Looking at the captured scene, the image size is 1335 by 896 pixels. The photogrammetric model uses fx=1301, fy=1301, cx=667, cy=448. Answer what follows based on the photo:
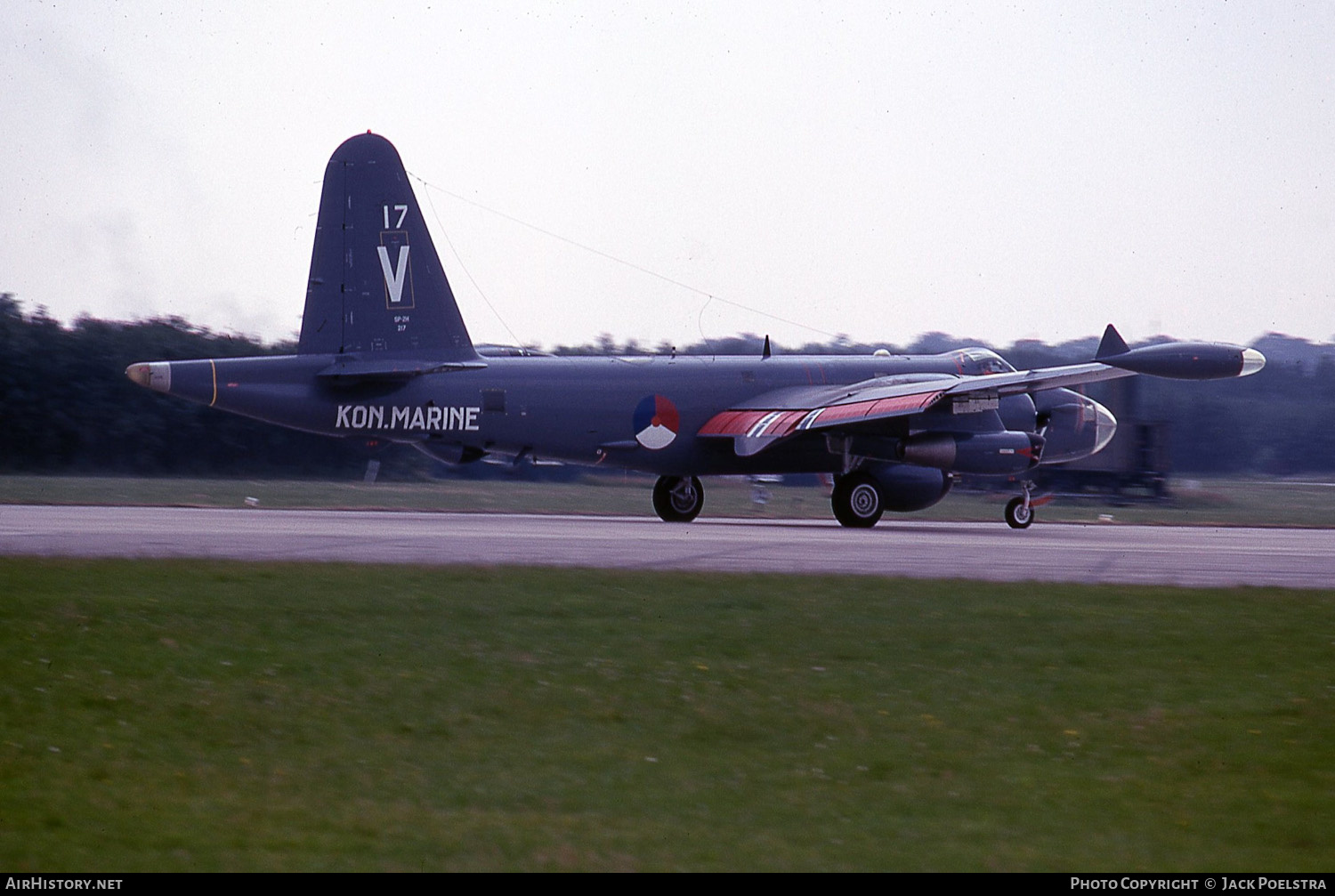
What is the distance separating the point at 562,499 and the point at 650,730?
90.6 feet

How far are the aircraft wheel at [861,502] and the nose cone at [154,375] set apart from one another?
14345 millimetres

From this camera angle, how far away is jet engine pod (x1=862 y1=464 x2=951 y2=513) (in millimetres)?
29016

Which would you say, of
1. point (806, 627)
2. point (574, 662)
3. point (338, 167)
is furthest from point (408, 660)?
point (338, 167)

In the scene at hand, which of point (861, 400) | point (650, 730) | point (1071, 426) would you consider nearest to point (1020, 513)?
point (1071, 426)

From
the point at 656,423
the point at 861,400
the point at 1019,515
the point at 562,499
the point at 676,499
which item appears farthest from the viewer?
the point at 562,499

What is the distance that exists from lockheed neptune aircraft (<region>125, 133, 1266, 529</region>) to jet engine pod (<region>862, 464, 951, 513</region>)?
31mm

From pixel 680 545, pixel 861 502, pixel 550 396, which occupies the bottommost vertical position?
pixel 680 545

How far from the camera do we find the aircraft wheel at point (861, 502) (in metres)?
29.0

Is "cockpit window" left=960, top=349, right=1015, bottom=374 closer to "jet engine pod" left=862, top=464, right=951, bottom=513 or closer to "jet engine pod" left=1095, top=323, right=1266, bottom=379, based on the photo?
"jet engine pod" left=862, top=464, right=951, bottom=513

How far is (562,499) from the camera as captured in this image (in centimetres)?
3684

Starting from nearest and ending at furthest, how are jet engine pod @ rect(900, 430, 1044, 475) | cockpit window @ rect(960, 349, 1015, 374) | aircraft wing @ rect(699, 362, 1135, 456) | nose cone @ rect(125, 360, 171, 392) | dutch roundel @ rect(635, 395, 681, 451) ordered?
nose cone @ rect(125, 360, 171, 392), aircraft wing @ rect(699, 362, 1135, 456), jet engine pod @ rect(900, 430, 1044, 475), dutch roundel @ rect(635, 395, 681, 451), cockpit window @ rect(960, 349, 1015, 374)

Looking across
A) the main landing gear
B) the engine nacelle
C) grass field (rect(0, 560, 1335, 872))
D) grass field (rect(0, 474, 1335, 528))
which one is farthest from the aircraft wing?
grass field (rect(0, 560, 1335, 872))

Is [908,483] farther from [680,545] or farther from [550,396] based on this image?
[680,545]

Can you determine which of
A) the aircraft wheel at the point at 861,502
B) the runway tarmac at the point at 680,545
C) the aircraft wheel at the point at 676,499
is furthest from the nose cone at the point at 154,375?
the aircraft wheel at the point at 861,502
